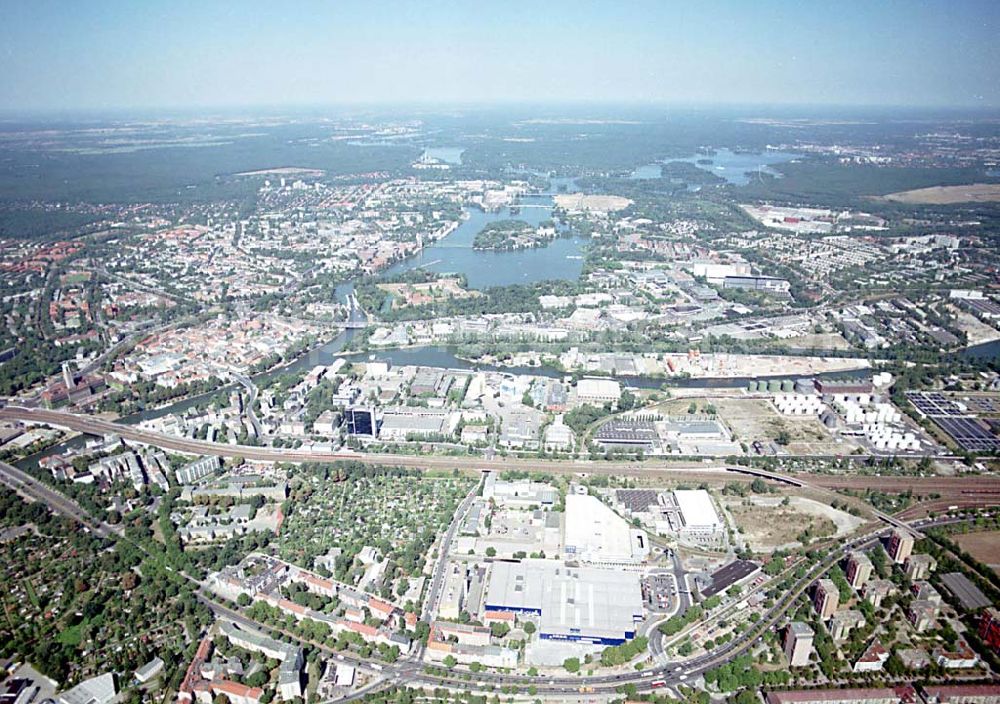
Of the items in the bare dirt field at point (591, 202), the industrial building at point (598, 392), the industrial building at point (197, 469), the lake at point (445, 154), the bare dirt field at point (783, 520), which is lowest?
the bare dirt field at point (783, 520)

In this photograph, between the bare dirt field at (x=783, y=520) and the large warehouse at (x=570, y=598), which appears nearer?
the large warehouse at (x=570, y=598)

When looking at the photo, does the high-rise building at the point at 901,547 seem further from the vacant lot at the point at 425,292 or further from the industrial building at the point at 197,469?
the vacant lot at the point at 425,292

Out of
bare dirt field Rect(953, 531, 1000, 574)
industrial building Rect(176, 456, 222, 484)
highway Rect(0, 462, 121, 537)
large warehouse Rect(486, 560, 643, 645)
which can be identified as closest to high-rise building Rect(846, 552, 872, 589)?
bare dirt field Rect(953, 531, 1000, 574)

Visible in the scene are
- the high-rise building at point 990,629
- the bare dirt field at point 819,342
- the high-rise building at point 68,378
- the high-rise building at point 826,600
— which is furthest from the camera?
the bare dirt field at point 819,342

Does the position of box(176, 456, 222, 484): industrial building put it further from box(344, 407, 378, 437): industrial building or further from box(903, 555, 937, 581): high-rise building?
box(903, 555, 937, 581): high-rise building

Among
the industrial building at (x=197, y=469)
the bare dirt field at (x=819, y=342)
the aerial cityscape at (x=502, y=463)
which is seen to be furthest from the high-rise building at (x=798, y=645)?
the bare dirt field at (x=819, y=342)

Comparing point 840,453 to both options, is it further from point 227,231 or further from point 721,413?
point 227,231

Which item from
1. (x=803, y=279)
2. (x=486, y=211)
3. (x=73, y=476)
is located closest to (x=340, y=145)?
(x=486, y=211)
